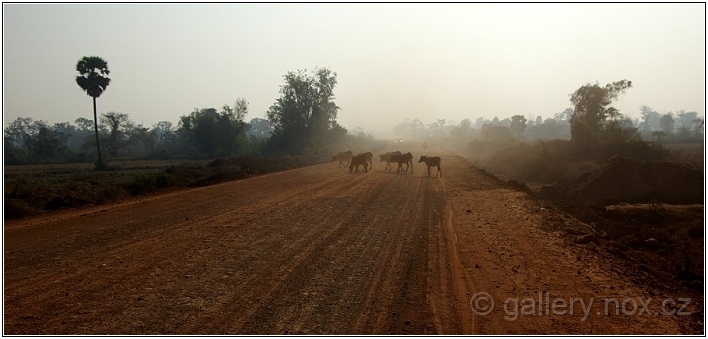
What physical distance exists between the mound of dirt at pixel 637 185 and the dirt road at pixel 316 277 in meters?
13.3

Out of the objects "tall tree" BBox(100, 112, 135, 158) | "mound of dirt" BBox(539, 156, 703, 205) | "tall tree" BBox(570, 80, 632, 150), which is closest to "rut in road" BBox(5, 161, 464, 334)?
"mound of dirt" BBox(539, 156, 703, 205)

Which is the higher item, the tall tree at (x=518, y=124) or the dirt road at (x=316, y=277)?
the tall tree at (x=518, y=124)

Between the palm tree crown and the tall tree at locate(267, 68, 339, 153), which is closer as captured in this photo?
the palm tree crown

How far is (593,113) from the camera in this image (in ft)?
137

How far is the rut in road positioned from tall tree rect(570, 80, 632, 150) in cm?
3272

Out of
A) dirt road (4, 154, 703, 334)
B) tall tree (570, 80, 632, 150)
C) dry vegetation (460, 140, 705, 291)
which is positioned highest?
tall tree (570, 80, 632, 150)

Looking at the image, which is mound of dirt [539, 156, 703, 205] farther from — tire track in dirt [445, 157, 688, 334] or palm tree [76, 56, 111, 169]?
palm tree [76, 56, 111, 169]

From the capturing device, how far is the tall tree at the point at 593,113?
4066 centimetres

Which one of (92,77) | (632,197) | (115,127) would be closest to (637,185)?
(632,197)

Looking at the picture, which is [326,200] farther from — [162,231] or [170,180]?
[170,180]

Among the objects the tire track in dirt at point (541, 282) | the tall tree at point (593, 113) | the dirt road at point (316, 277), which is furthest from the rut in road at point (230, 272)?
the tall tree at point (593, 113)

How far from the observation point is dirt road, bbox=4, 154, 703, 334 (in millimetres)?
5602

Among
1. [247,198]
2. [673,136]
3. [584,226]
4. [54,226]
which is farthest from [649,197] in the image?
[673,136]

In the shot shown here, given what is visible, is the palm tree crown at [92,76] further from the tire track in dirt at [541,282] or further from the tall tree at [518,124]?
the tall tree at [518,124]
